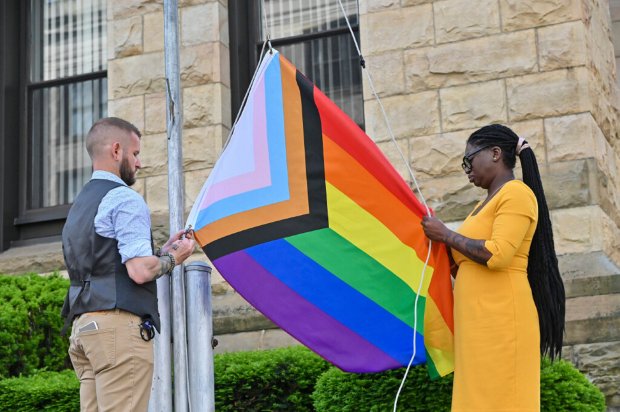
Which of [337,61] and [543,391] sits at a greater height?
[337,61]

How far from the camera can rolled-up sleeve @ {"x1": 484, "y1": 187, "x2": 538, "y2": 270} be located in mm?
4887

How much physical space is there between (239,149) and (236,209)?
0.34 m

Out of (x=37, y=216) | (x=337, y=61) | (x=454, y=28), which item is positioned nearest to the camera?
(x=454, y=28)

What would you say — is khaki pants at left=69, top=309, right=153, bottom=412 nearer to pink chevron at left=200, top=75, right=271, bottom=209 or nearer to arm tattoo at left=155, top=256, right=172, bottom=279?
arm tattoo at left=155, top=256, right=172, bottom=279

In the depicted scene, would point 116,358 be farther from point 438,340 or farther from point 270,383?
point 270,383

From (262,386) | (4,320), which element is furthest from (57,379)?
(262,386)

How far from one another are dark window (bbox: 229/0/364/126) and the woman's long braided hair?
4197mm

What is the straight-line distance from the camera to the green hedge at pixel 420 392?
5879 millimetres

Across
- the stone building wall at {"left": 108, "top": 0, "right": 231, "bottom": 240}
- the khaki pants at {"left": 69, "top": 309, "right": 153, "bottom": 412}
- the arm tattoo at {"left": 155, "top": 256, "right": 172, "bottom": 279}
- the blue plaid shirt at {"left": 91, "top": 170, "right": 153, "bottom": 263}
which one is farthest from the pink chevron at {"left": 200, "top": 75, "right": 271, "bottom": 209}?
the stone building wall at {"left": 108, "top": 0, "right": 231, "bottom": 240}

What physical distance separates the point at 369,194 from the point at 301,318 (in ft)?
2.52

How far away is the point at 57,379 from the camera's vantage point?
727 centimetres

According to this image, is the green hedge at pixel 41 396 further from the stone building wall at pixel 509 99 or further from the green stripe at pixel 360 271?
the stone building wall at pixel 509 99

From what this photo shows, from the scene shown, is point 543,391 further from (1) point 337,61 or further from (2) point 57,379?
(1) point 337,61

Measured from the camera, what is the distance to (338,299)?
543 centimetres
